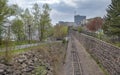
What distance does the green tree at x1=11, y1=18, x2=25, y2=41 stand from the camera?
66.5m

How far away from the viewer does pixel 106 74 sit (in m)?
30.5

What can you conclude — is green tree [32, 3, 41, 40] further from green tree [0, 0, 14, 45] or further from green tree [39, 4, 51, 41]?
green tree [0, 0, 14, 45]

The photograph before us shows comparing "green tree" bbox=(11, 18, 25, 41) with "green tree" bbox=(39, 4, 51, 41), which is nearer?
"green tree" bbox=(11, 18, 25, 41)

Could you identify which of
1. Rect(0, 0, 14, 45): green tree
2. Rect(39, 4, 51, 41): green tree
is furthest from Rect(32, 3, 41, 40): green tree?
Rect(0, 0, 14, 45): green tree

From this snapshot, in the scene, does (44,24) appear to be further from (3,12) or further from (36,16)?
(3,12)

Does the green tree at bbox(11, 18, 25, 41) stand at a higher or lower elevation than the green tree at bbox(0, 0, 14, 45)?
lower

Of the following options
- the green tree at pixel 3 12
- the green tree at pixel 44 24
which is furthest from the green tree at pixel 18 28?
the green tree at pixel 3 12

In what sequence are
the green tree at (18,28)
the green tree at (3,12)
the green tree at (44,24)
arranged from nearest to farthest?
the green tree at (3,12), the green tree at (18,28), the green tree at (44,24)

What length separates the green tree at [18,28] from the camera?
66512 mm

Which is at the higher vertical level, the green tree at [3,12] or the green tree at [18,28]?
the green tree at [3,12]

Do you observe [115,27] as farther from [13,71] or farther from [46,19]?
[13,71]

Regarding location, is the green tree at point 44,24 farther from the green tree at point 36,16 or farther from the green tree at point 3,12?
the green tree at point 3,12

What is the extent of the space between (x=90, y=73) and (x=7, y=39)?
10.8 m

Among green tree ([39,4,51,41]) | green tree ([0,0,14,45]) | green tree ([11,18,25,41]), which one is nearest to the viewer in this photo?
green tree ([0,0,14,45])
